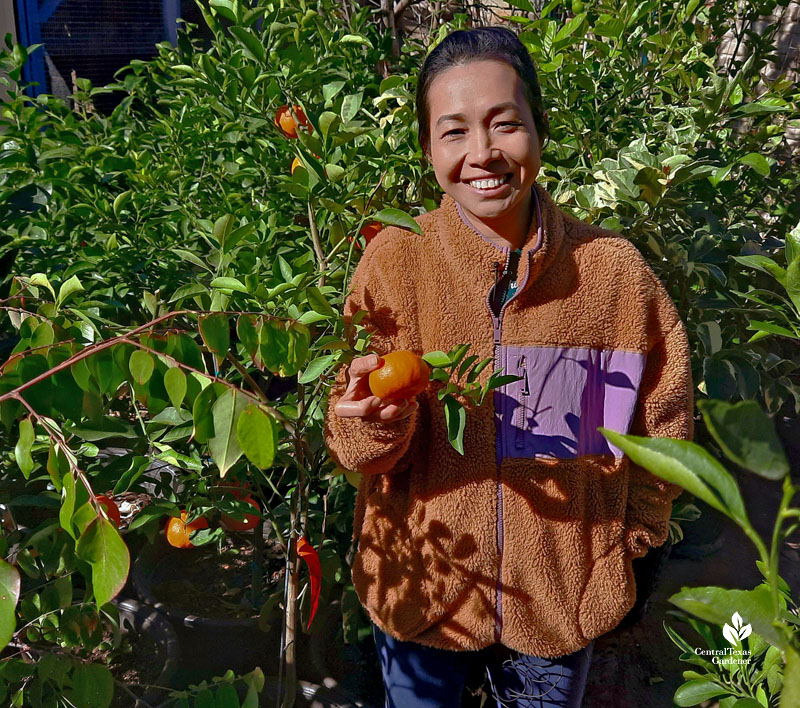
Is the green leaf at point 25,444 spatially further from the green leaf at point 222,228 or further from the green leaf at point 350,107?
the green leaf at point 350,107

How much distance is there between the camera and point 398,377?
97cm

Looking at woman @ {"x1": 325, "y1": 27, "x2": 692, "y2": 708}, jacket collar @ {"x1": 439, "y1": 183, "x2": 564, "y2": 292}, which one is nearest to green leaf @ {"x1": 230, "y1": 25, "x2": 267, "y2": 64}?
woman @ {"x1": 325, "y1": 27, "x2": 692, "y2": 708}

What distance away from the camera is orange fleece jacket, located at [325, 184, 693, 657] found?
3.92ft

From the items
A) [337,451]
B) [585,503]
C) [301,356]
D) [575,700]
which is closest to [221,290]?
[301,356]

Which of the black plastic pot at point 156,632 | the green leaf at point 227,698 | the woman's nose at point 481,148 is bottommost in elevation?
the black plastic pot at point 156,632

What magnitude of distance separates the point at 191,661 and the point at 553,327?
48.8 inches

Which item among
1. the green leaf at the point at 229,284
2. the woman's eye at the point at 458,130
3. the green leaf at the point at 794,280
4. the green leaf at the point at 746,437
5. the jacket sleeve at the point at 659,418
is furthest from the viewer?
the jacket sleeve at the point at 659,418

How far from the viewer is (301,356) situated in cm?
100

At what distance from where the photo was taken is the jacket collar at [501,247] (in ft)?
3.87

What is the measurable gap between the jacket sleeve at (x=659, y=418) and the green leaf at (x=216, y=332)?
66cm

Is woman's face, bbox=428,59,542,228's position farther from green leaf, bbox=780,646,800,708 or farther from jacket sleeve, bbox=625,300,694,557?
green leaf, bbox=780,646,800,708

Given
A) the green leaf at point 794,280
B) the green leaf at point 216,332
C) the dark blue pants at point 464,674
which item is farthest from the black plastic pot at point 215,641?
the green leaf at point 794,280

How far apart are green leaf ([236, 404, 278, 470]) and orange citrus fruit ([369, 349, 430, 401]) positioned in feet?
0.84

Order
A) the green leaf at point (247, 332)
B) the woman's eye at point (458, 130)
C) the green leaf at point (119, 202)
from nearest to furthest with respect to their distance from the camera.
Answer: the green leaf at point (247, 332)
the woman's eye at point (458, 130)
the green leaf at point (119, 202)
